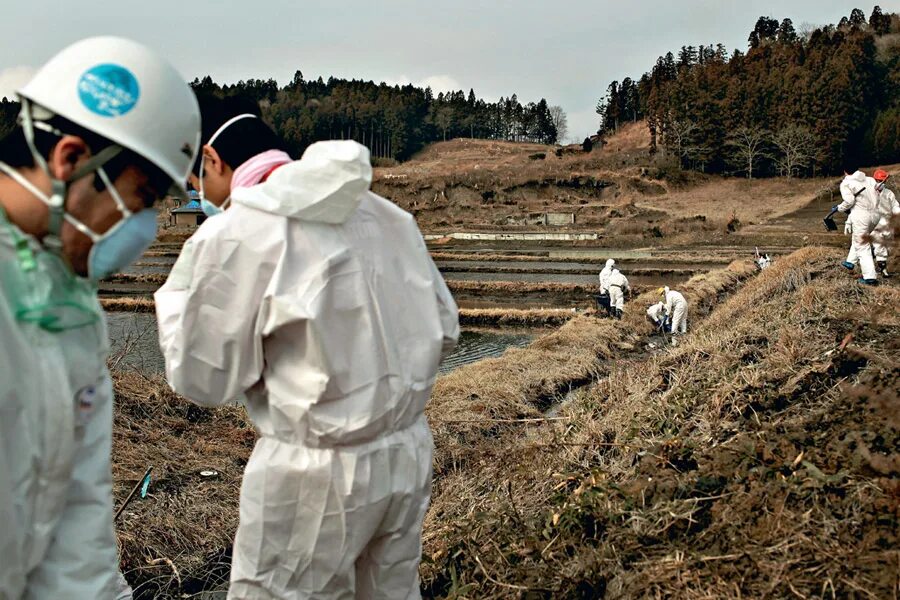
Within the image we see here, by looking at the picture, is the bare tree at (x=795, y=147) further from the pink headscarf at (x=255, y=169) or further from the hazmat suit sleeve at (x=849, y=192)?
the pink headscarf at (x=255, y=169)

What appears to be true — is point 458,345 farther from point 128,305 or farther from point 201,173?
point 201,173

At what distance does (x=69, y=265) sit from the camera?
1.45 m

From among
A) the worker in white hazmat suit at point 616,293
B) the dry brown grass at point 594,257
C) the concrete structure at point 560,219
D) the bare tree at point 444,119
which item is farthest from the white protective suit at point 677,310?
the bare tree at point 444,119

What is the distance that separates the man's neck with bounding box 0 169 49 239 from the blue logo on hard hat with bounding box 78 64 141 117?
17cm

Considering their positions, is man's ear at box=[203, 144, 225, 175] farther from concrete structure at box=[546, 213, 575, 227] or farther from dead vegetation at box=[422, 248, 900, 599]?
concrete structure at box=[546, 213, 575, 227]

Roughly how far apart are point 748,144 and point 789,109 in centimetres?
417

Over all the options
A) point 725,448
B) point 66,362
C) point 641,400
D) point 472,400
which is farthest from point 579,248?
point 66,362

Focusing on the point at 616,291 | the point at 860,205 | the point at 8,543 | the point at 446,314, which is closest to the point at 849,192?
the point at 860,205

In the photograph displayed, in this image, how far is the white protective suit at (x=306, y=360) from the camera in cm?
189

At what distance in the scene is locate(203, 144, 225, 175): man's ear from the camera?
7.30 feet

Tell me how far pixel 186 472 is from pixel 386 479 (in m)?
3.91

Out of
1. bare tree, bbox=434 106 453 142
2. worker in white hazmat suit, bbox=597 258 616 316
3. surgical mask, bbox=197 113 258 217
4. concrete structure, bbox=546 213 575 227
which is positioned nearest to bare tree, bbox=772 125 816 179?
concrete structure, bbox=546 213 575 227

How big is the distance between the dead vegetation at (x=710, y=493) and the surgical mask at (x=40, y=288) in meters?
2.15

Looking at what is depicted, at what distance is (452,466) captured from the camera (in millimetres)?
6008
